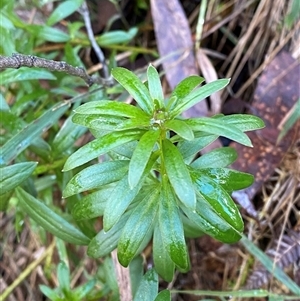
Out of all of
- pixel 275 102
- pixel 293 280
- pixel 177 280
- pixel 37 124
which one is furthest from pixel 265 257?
pixel 37 124

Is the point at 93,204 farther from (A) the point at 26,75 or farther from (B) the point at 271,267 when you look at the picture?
(B) the point at 271,267

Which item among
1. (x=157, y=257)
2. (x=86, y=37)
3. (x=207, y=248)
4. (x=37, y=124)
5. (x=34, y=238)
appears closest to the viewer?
(x=157, y=257)

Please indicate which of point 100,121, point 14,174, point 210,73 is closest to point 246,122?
point 100,121

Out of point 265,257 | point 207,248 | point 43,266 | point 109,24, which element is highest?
point 109,24

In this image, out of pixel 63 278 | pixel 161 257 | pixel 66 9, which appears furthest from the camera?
pixel 66 9

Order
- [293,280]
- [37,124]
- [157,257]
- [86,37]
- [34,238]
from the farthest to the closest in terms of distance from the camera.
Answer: [34,238] → [86,37] → [293,280] → [37,124] → [157,257]

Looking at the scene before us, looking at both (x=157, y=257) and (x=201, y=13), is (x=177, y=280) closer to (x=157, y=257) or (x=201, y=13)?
(x=157, y=257)
